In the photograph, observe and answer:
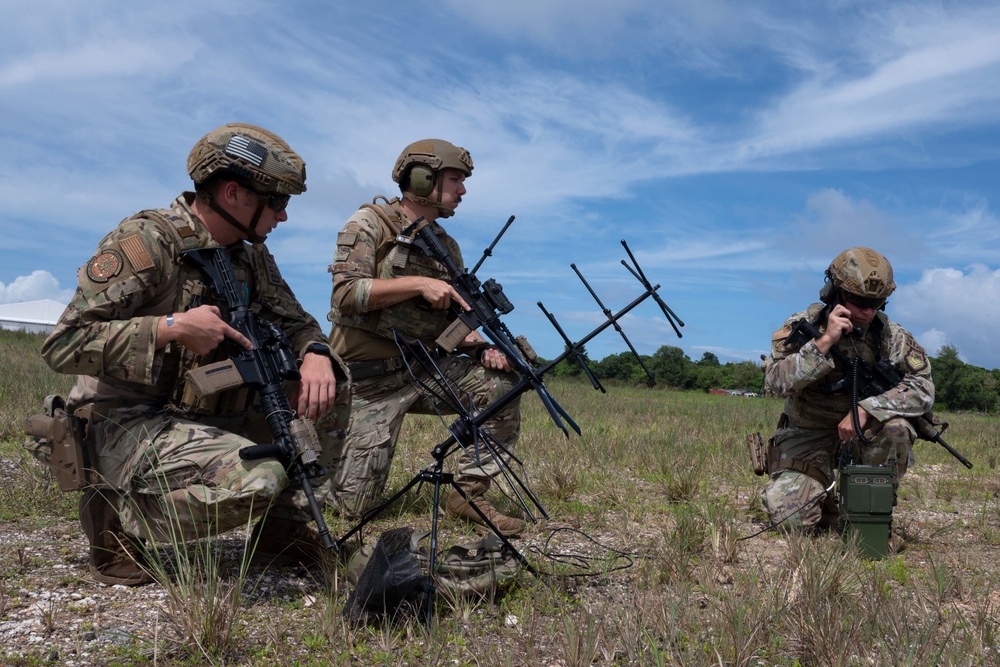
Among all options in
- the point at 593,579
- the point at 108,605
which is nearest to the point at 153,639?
the point at 108,605

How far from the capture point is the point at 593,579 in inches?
155

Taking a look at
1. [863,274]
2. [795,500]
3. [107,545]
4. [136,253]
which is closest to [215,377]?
[136,253]

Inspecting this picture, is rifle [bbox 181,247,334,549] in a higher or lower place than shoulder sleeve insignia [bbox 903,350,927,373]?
lower

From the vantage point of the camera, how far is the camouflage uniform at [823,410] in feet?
17.6

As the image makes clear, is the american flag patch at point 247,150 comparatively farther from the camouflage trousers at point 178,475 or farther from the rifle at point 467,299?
the rifle at point 467,299

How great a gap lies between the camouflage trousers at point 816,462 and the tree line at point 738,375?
19.5m

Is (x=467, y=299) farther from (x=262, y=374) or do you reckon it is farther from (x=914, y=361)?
(x=914, y=361)

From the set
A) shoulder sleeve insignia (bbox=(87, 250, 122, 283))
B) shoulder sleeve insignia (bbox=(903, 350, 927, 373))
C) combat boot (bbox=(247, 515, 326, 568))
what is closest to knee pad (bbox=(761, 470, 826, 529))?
shoulder sleeve insignia (bbox=(903, 350, 927, 373))

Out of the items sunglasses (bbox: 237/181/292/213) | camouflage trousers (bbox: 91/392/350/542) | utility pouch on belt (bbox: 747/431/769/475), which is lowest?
camouflage trousers (bbox: 91/392/350/542)

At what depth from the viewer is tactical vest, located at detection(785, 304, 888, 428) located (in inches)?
221

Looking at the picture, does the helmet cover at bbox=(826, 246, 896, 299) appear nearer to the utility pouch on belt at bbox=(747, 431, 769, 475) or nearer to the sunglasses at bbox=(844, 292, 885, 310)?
the sunglasses at bbox=(844, 292, 885, 310)

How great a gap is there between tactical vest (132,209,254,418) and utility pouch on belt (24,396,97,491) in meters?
0.40

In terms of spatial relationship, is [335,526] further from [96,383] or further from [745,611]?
[745,611]

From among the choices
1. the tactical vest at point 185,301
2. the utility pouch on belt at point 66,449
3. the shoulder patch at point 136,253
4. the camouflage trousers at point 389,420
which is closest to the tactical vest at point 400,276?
the camouflage trousers at point 389,420
